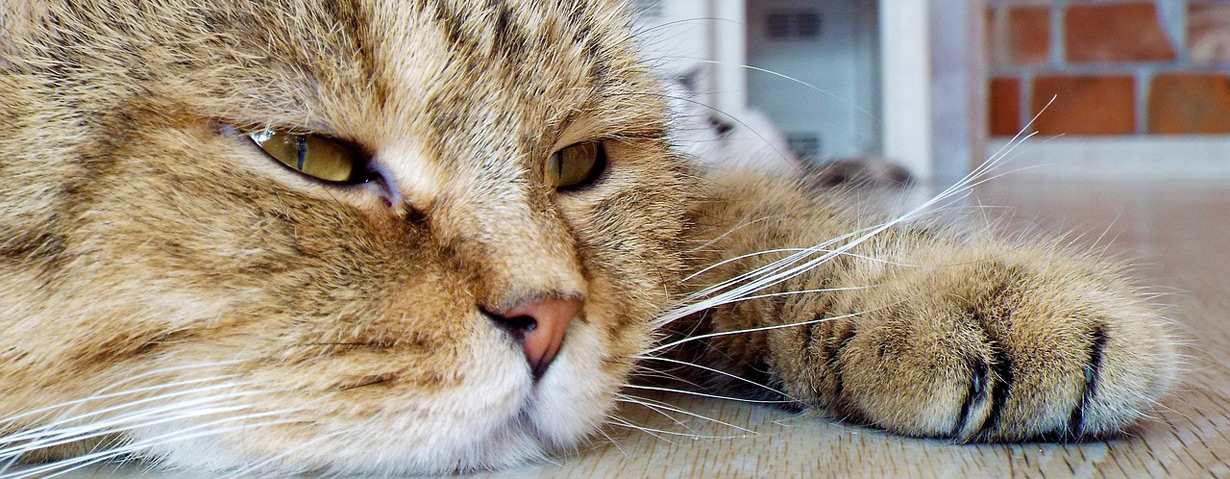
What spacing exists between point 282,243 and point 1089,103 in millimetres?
5058

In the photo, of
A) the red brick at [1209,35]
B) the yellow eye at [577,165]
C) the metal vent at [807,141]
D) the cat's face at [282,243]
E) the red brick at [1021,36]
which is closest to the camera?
the cat's face at [282,243]

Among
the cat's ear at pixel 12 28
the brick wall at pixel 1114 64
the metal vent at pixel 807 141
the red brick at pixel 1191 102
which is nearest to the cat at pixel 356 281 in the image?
the cat's ear at pixel 12 28

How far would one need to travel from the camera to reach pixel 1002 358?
711mm

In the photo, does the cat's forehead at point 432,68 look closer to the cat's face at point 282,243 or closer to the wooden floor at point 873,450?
the cat's face at point 282,243

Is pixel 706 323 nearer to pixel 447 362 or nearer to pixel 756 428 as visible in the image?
pixel 756 428

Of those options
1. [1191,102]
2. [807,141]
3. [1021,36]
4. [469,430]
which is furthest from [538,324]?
[1191,102]

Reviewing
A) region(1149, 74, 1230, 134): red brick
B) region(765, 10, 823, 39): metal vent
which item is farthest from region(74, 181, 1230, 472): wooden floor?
region(1149, 74, 1230, 134): red brick

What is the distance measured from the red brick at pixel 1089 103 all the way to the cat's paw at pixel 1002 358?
15.1 ft

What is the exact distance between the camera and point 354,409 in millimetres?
638

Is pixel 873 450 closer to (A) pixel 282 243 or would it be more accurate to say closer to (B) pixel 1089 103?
(A) pixel 282 243

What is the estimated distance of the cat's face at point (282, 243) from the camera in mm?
639

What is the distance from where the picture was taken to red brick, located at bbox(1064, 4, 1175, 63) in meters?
4.90

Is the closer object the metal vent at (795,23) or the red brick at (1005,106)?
the metal vent at (795,23)

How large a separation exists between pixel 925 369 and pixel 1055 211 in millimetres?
2115
